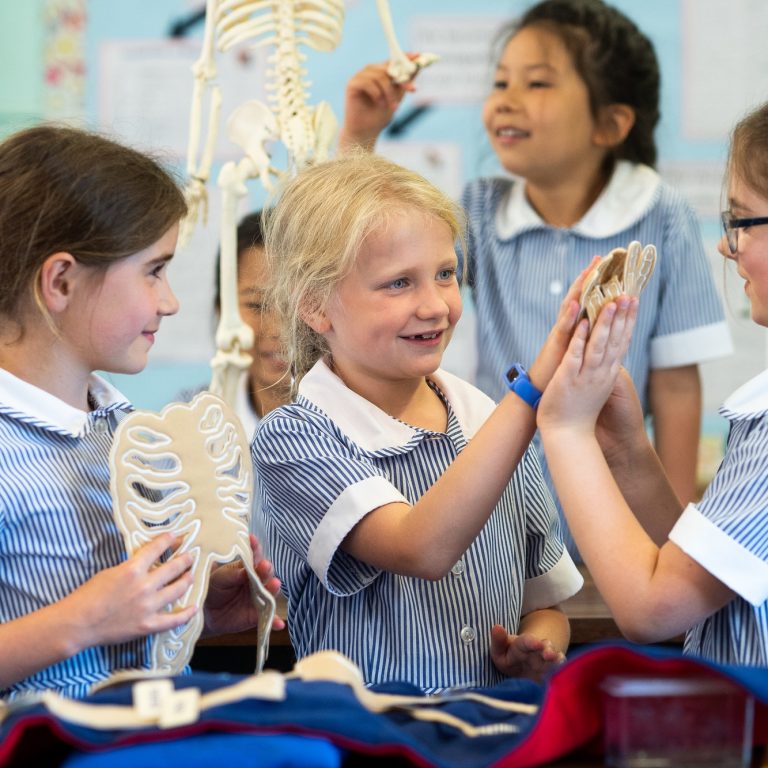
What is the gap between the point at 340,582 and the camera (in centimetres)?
145

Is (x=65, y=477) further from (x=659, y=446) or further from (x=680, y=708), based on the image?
(x=659, y=446)

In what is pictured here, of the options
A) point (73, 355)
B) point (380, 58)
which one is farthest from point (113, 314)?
point (380, 58)

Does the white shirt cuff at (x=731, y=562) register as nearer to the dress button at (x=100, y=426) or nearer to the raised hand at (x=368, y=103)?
the dress button at (x=100, y=426)

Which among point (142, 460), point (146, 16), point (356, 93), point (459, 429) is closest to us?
point (142, 460)

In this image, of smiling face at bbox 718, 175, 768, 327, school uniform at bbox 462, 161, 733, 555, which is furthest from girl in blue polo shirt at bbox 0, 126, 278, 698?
school uniform at bbox 462, 161, 733, 555

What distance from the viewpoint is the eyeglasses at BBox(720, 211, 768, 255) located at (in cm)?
135

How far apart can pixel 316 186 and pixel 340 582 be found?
0.52 meters

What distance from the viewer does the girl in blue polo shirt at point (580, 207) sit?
2.41 metres

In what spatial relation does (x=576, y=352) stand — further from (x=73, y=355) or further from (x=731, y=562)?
(x=73, y=355)

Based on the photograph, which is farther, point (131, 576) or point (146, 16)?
point (146, 16)

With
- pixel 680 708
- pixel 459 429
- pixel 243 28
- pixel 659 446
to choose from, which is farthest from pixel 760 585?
pixel 243 28

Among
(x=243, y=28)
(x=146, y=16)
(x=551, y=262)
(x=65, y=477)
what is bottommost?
(x=65, y=477)

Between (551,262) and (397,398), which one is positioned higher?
(551,262)

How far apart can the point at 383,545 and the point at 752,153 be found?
612 mm
